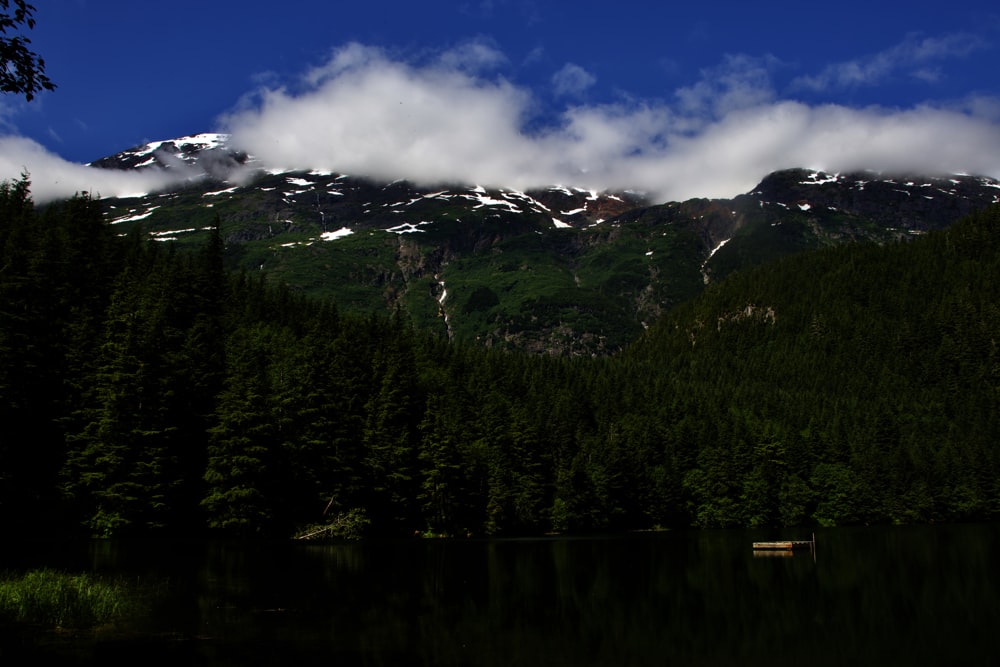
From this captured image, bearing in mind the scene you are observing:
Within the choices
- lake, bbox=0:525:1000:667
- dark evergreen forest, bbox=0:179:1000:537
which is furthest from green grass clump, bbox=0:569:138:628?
dark evergreen forest, bbox=0:179:1000:537

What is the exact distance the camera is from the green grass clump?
1123 inches

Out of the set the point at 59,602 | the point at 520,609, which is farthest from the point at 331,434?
the point at 59,602

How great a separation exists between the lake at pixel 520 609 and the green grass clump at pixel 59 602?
4.70ft

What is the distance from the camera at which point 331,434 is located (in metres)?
95.9

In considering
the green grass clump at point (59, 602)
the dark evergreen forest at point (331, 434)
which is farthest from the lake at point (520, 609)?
the dark evergreen forest at point (331, 434)

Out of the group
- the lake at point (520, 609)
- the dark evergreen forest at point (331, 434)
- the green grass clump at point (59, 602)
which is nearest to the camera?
the lake at point (520, 609)

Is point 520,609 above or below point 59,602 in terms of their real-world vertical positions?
below

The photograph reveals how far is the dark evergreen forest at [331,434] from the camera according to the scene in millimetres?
71938

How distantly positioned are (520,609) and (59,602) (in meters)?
19.9

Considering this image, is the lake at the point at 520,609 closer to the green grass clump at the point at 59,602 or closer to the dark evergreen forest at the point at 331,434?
the green grass clump at the point at 59,602

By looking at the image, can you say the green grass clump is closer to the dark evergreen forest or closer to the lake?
the lake

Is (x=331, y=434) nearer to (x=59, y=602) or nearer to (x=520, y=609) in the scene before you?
(x=520, y=609)

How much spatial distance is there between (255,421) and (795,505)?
9819 cm

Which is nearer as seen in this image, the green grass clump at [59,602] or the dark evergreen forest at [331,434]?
the green grass clump at [59,602]
